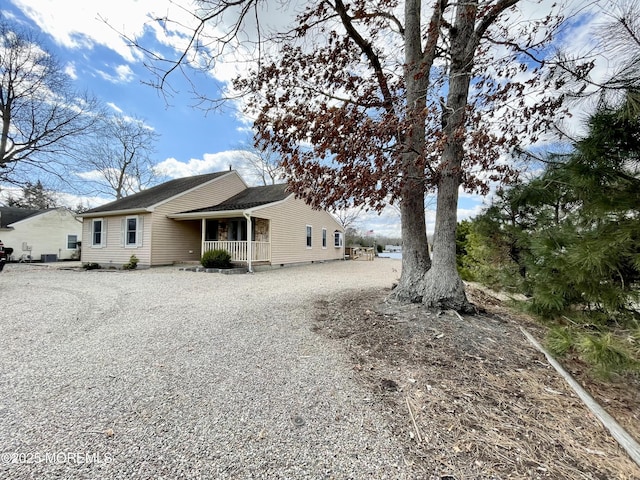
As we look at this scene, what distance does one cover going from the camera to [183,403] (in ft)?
6.93

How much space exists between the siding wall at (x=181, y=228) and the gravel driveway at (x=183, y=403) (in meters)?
8.44

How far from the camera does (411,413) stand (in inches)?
79.4

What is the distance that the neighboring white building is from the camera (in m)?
17.8

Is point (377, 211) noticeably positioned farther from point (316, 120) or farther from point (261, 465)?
point (261, 465)

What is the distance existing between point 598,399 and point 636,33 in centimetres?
257

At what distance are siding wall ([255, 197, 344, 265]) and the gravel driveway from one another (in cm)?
853

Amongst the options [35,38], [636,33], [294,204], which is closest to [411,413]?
[636,33]

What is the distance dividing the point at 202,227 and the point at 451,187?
10.7 meters

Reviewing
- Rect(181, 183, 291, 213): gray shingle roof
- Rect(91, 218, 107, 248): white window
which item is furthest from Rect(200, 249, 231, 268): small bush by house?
Rect(91, 218, 107, 248): white window

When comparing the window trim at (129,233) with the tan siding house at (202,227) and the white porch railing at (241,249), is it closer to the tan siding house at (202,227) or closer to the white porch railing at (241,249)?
the tan siding house at (202,227)

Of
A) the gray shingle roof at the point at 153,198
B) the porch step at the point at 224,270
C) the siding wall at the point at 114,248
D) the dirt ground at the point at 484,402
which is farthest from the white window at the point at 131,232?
the dirt ground at the point at 484,402

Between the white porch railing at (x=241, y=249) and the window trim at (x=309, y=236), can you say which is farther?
the window trim at (x=309, y=236)

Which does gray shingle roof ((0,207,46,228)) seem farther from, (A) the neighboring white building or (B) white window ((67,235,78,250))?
(B) white window ((67,235,78,250))

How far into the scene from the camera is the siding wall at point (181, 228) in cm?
1229
